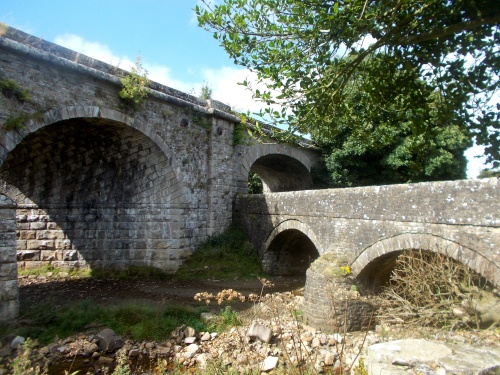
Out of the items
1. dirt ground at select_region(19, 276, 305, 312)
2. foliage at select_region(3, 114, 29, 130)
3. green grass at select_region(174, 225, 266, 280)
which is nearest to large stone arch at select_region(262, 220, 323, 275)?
green grass at select_region(174, 225, 266, 280)

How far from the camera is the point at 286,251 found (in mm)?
11867

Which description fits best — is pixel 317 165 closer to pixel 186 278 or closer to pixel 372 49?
pixel 186 278

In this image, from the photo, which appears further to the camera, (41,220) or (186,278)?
(41,220)

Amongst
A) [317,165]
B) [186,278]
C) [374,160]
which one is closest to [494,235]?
[186,278]

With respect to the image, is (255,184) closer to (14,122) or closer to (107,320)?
(107,320)

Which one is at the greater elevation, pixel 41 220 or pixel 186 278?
pixel 41 220

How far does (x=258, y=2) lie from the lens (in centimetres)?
482

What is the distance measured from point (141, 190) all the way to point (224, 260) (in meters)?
3.27

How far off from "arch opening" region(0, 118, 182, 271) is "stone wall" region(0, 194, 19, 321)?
4.29 m

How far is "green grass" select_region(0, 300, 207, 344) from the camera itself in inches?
260

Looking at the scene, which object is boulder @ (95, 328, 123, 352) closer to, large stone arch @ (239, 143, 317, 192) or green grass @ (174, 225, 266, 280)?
green grass @ (174, 225, 266, 280)

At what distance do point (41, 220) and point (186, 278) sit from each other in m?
4.93

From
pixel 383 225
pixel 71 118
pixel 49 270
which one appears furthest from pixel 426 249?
pixel 49 270

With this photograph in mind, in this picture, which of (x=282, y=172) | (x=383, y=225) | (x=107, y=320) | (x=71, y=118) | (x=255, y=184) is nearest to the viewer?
(x=107, y=320)
